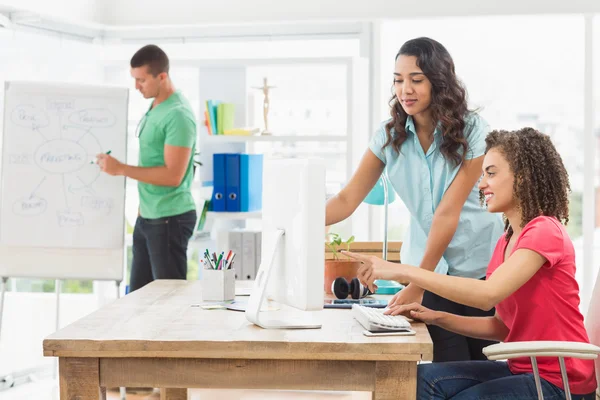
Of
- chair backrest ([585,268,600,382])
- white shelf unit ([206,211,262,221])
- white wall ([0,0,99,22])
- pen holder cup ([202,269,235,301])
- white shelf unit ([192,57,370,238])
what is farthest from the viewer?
white shelf unit ([192,57,370,238])

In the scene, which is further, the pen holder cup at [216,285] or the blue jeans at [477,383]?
the pen holder cup at [216,285]

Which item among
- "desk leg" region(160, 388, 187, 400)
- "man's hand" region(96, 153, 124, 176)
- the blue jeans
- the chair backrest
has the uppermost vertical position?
"man's hand" region(96, 153, 124, 176)

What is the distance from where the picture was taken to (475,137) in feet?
7.84

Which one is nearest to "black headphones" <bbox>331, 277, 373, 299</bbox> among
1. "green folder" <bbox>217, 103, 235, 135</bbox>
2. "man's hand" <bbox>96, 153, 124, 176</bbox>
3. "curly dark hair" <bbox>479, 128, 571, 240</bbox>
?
"curly dark hair" <bbox>479, 128, 571, 240</bbox>

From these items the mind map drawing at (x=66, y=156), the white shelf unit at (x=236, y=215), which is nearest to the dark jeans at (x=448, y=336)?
the mind map drawing at (x=66, y=156)

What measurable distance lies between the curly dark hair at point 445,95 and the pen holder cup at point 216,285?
748 millimetres

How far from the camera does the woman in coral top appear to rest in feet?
6.35

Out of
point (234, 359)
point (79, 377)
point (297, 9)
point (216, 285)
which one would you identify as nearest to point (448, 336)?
point (216, 285)

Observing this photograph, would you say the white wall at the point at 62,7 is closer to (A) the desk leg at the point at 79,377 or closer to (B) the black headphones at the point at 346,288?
(B) the black headphones at the point at 346,288

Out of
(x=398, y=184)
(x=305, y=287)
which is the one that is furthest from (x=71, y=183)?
(x=305, y=287)

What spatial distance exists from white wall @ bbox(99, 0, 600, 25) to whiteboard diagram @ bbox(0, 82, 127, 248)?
1.31 m

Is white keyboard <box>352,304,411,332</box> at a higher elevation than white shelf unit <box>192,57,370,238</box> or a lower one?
lower

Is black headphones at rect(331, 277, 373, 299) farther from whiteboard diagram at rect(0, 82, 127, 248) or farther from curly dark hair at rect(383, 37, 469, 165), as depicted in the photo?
whiteboard diagram at rect(0, 82, 127, 248)

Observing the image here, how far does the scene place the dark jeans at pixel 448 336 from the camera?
2373 mm
